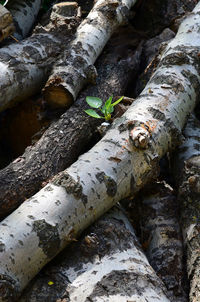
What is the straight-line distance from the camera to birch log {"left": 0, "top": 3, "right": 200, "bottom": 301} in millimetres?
1812

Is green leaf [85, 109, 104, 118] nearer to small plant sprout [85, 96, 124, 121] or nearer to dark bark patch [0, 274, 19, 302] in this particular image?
small plant sprout [85, 96, 124, 121]

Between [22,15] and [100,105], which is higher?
[22,15]

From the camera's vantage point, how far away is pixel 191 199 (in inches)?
89.7

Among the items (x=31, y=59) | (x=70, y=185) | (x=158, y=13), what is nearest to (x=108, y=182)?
(x=70, y=185)

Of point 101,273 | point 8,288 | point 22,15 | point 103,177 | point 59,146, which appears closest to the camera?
point 8,288

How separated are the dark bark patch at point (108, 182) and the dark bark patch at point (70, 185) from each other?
0.12 meters

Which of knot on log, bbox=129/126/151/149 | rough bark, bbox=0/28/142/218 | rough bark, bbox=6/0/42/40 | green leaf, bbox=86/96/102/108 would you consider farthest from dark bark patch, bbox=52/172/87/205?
rough bark, bbox=6/0/42/40

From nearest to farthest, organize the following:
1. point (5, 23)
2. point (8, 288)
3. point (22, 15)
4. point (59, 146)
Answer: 1. point (8, 288)
2. point (59, 146)
3. point (5, 23)
4. point (22, 15)

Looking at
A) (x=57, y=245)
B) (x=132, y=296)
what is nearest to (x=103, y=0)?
(x=57, y=245)

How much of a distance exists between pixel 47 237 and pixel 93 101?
1.11 m

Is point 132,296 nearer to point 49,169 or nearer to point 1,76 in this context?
point 49,169

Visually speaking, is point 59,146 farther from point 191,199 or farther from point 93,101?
point 191,199

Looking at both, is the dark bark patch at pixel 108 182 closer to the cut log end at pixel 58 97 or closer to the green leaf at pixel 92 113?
the green leaf at pixel 92 113

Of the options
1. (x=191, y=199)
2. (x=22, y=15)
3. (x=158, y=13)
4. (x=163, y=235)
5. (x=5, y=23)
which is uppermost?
(x=5, y=23)
